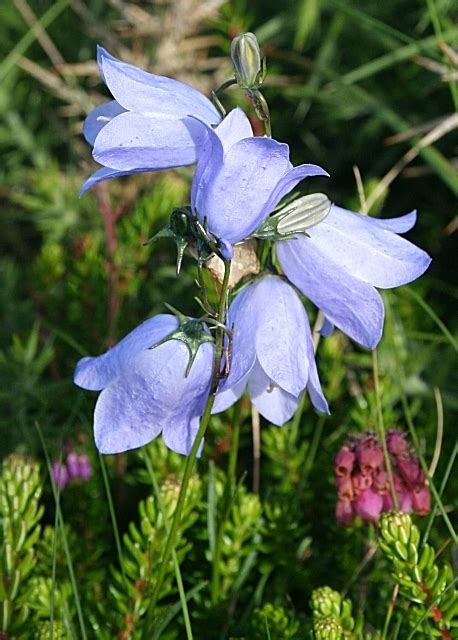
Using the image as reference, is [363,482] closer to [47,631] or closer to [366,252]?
[366,252]

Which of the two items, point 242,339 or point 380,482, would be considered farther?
point 380,482

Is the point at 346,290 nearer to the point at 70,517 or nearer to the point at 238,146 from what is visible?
the point at 238,146

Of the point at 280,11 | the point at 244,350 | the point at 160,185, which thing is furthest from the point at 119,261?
A: the point at 280,11

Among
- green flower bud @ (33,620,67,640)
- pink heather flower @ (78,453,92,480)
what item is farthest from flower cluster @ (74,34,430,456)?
pink heather flower @ (78,453,92,480)

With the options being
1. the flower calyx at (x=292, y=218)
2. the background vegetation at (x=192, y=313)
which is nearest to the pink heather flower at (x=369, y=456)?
the background vegetation at (x=192, y=313)

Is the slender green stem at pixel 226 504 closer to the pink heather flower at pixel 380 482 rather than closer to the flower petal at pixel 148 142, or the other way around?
the pink heather flower at pixel 380 482

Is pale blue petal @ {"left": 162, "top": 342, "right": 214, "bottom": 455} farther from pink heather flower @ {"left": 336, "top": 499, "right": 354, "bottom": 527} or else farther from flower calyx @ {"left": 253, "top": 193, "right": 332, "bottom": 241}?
pink heather flower @ {"left": 336, "top": 499, "right": 354, "bottom": 527}

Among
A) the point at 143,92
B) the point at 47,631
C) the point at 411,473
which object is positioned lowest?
the point at 47,631

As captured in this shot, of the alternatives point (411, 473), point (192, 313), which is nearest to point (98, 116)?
point (411, 473)

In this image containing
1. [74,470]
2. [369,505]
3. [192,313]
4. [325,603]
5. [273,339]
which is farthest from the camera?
[192,313]
